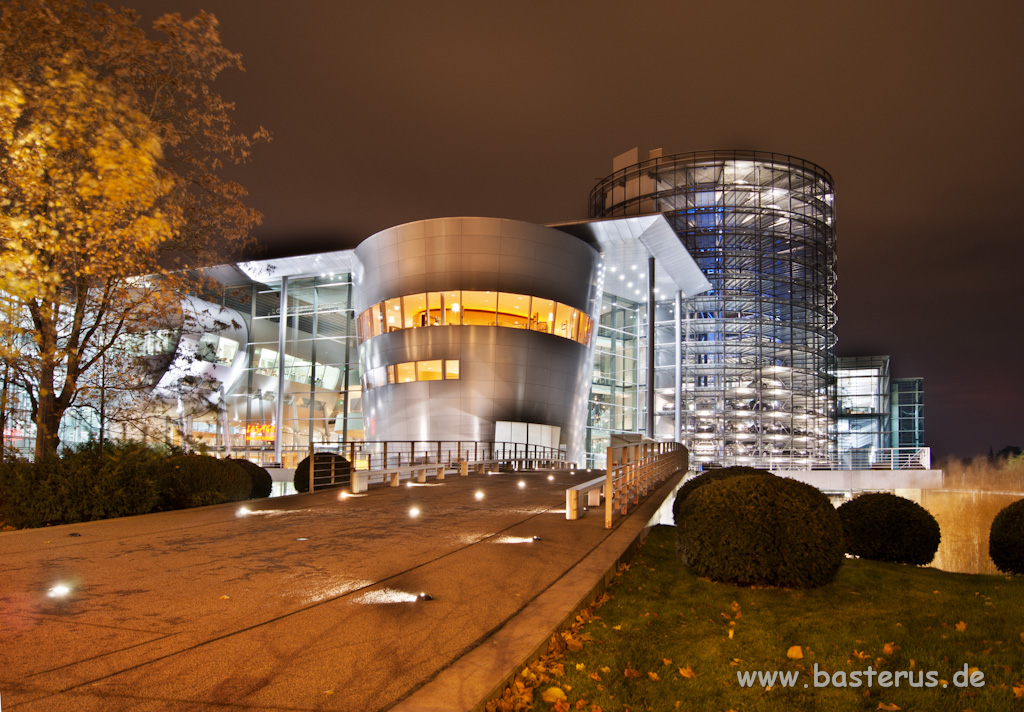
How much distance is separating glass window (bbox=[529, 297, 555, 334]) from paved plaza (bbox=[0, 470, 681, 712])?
82.3 ft

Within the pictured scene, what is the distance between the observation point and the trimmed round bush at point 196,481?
537 inches

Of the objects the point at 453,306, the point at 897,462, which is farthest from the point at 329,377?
the point at 897,462

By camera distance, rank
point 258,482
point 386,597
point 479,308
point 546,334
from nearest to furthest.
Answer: point 386,597, point 258,482, point 479,308, point 546,334

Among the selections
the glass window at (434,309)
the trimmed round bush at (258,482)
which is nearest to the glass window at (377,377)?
the glass window at (434,309)

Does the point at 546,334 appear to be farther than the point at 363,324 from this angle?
No

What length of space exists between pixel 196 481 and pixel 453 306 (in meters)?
22.1

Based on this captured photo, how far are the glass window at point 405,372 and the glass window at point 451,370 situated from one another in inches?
77.9

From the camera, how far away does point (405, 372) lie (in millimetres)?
36438

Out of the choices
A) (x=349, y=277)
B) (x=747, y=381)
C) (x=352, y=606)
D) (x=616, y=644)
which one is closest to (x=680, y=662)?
(x=616, y=644)

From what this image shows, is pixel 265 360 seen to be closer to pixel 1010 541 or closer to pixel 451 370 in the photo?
pixel 451 370

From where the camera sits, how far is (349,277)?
152 feet

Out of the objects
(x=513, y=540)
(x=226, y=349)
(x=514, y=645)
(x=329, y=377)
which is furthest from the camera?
(x=226, y=349)

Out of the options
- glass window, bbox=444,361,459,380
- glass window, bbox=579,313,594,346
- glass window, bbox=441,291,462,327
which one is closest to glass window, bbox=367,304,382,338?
glass window, bbox=441,291,462,327

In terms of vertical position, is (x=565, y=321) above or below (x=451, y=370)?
above
